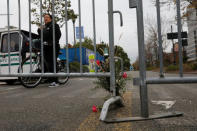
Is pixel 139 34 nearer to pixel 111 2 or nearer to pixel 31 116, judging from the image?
pixel 111 2

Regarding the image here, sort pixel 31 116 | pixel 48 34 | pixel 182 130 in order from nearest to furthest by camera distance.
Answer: pixel 182 130 < pixel 31 116 < pixel 48 34

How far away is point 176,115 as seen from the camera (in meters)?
2.07

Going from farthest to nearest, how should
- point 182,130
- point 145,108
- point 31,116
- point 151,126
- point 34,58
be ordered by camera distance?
point 34,58
point 31,116
point 145,108
point 151,126
point 182,130

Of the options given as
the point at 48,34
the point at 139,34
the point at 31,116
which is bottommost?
the point at 31,116

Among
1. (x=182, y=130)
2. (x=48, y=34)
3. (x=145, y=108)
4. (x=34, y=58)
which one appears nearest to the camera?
(x=182, y=130)

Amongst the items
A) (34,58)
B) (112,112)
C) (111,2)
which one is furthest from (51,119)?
(34,58)

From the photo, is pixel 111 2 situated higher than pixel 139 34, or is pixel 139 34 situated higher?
pixel 111 2

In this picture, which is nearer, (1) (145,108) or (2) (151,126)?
(2) (151,126)

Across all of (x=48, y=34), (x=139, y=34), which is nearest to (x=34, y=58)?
(x=48, y=34)

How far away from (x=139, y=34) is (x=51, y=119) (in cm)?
114

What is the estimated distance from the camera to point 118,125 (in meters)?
1.81

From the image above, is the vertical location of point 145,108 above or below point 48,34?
below

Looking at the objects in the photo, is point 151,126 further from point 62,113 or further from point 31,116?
point 31,116

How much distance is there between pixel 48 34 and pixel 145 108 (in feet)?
7.07
